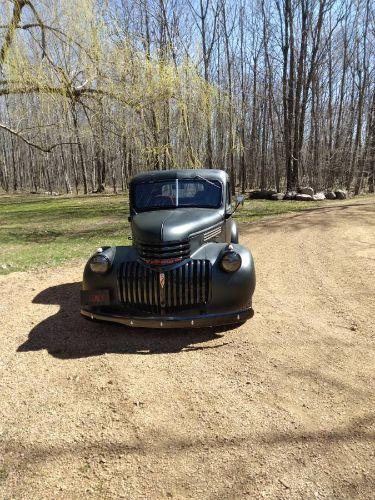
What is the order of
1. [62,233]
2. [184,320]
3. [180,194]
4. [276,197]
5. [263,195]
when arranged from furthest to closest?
1. [263,195]
2. [276,197]
3. [62,233]
4. [180,194]
5. [184,320]

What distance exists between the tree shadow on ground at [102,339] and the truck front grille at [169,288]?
36 cm

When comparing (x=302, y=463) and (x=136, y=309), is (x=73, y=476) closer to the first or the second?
(x=302, y=463)

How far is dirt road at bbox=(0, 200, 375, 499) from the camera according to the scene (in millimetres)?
2268

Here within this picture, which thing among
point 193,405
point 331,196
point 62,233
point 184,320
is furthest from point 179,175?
point 331,196

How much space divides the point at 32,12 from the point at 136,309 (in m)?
6.99

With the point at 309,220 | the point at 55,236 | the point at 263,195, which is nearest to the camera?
the point at 55,236

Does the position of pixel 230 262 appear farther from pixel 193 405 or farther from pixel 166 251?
pixel 193 405

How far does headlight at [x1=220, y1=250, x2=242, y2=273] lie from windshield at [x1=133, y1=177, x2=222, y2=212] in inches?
53.2

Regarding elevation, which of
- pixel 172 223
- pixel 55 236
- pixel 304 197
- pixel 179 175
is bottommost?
pixel 55 236

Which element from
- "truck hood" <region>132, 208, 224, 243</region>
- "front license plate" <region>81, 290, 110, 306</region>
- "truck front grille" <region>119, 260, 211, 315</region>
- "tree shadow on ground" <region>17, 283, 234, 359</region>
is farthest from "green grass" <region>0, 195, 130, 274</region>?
"truck front grille" <region>119, 260, 211, 315</region>

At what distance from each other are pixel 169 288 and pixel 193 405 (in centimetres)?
127

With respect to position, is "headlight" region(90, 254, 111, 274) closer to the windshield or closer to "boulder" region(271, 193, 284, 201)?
the windshield

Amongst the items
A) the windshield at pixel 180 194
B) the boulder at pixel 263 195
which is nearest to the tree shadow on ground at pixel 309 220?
the windshield at pixel 180 194

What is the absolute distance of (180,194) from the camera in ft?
16.9
